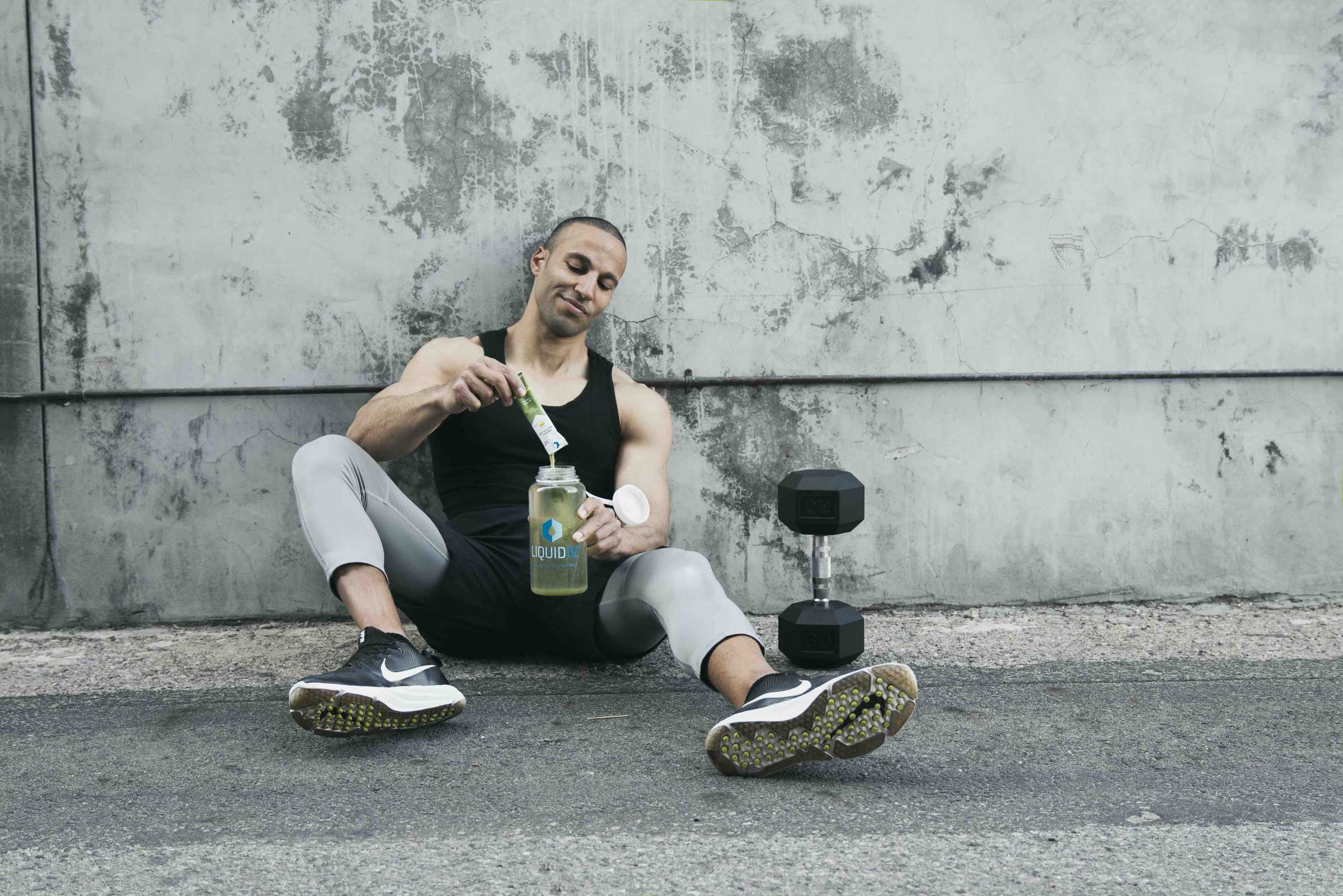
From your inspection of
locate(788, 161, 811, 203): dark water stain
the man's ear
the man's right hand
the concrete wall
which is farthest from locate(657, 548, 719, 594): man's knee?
locate(788, 161, 811, 203): dark water stain

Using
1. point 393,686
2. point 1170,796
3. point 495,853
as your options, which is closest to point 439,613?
point 393,686

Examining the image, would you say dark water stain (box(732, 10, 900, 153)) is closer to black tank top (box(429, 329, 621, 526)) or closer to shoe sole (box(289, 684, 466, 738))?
black tank top (box(429, 329, 621, 526))

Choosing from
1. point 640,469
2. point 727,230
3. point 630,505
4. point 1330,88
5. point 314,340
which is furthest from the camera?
point 1330,88

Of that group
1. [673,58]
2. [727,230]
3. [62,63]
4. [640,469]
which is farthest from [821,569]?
[62,63]

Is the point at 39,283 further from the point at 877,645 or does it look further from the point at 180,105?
the point at 877,645

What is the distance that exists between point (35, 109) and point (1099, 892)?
3715mm

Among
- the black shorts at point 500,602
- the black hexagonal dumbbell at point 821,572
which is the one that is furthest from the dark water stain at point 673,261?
the black shorts at point 500,602

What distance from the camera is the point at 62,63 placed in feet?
11.5

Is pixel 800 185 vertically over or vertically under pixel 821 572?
over

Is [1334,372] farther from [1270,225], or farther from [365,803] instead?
[365,803]

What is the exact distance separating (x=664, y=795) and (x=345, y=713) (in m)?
0.71

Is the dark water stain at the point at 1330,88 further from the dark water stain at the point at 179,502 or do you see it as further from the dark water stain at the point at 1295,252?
the dark water stain at the point at 179,502

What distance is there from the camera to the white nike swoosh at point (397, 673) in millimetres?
2412

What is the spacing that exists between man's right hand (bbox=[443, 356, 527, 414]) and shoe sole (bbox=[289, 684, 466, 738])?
2.39ft
